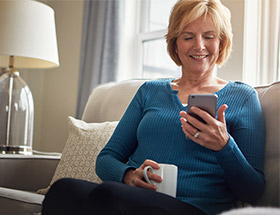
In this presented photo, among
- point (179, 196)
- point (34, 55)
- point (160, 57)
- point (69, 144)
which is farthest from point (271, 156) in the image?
point (160, 57)

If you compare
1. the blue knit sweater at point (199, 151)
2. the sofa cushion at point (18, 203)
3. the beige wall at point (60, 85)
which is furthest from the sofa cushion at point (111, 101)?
the beige wall at point (60, 85)

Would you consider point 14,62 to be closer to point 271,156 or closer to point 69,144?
point 69,144

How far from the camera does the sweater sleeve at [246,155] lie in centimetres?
127

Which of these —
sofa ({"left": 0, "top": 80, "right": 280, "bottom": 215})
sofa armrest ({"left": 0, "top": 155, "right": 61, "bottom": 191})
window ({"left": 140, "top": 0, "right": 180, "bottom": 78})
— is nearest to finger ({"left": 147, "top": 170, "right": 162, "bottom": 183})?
sofa ({"left": 0, "top": 80, "right": 280, "bottom": 215})

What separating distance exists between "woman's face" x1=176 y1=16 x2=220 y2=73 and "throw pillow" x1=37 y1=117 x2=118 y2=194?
0.49 metres

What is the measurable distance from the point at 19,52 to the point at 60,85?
1.41m

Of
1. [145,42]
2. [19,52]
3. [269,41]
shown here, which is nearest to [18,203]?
[19,52]

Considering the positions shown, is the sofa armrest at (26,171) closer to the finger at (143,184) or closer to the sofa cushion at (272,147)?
the finger at (143,184)

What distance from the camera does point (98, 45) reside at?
3215 mm

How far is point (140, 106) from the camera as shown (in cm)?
165

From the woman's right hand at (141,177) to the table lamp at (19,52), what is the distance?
123 centimetres

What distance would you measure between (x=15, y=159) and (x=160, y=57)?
58.3 inches

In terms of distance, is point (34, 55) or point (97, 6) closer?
point (34, 55)

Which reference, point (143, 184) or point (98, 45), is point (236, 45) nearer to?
point (143, 184)
